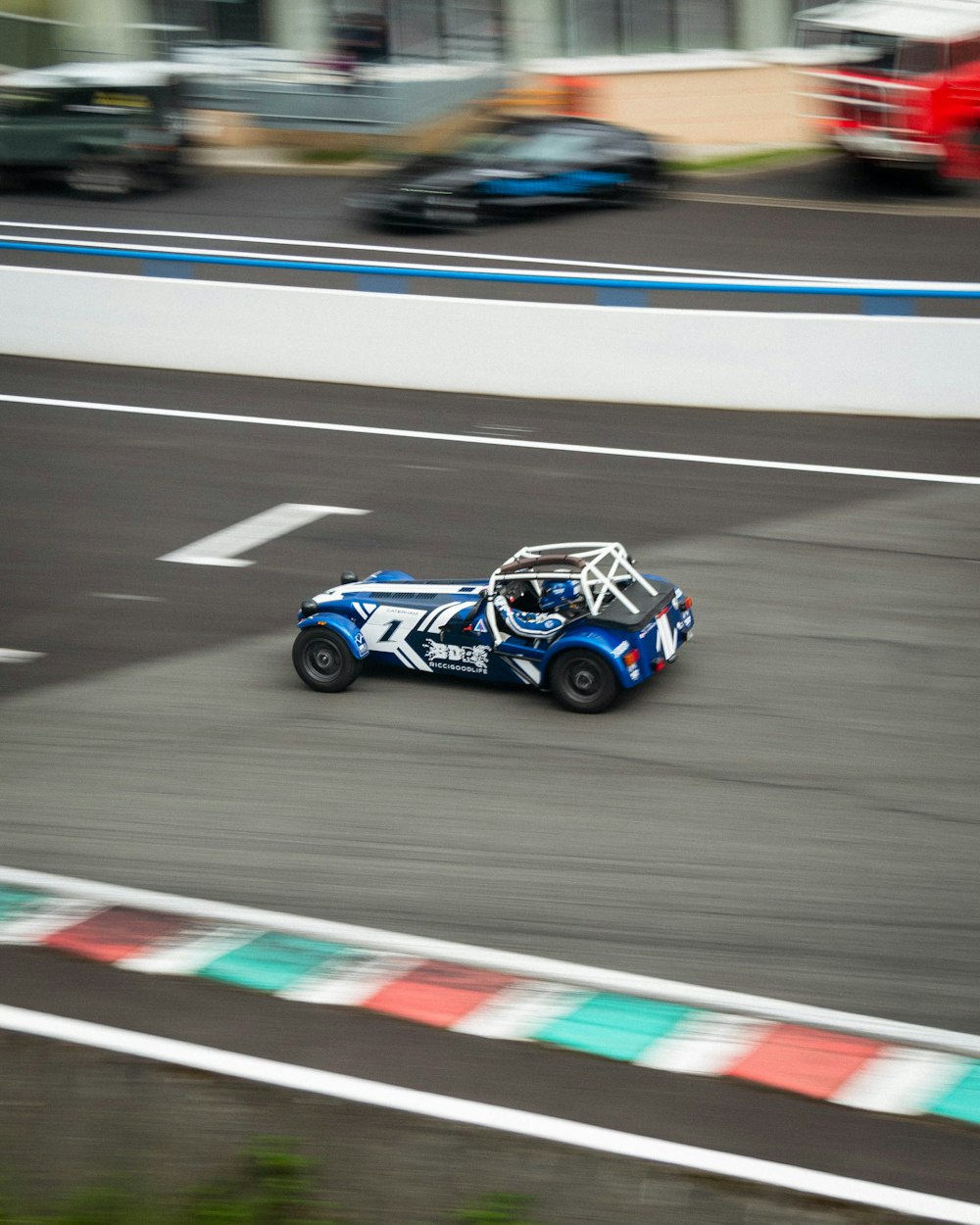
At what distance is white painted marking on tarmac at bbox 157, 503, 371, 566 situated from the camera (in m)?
12.4

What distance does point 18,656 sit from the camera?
1081cm

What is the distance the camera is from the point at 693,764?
880 cm

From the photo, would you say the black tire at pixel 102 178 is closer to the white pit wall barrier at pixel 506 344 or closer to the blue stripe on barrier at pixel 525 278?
the blue stripe on barrier at pixel 525 278

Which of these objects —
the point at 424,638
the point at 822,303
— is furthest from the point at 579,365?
the point at 424,638

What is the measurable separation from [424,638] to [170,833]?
232cm

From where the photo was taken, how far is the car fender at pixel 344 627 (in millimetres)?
9945

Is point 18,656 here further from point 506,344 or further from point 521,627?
point 506,344

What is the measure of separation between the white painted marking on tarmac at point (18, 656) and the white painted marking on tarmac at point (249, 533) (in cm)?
184

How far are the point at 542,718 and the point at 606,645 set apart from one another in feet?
2.16

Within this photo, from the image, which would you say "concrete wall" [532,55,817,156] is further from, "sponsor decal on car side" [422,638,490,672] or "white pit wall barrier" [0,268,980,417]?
"sponsor decal on car side" [422,638,490,672]

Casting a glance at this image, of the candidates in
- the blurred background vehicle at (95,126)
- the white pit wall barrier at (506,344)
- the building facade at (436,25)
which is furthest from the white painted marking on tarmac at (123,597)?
the building facade at (436,25)

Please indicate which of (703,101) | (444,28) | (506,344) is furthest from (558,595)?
→ (444,28)

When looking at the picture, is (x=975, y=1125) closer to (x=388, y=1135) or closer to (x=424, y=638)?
(x=388, y=1135)

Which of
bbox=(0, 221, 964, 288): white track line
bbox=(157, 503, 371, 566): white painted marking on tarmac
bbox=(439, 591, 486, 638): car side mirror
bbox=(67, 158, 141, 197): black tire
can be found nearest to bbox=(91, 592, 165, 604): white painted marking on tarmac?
bbox=(157, 503, 371, 566): white painted marking on tarmac
